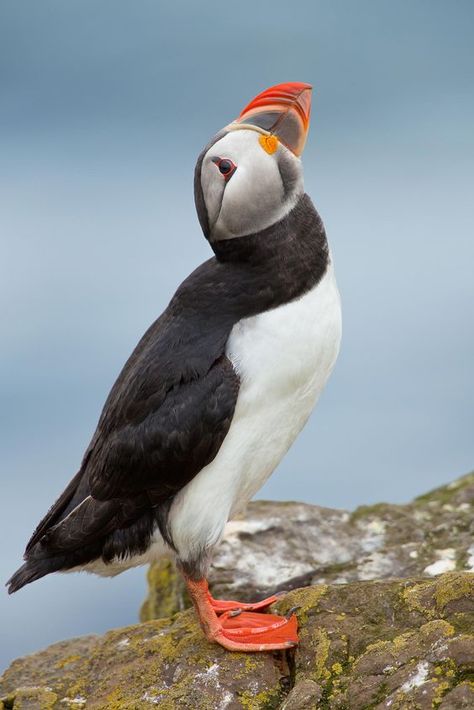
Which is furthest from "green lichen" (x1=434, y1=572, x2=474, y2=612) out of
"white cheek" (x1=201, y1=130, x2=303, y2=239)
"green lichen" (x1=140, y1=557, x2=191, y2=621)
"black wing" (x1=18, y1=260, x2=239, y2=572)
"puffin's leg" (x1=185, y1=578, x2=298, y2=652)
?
"green lichen" (x1=140, y1=557, x2=191, y2=621)

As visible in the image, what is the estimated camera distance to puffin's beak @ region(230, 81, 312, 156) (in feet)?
18.8

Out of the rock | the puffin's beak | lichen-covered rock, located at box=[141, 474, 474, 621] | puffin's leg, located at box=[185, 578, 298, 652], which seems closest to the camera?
the rock

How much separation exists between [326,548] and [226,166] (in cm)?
278

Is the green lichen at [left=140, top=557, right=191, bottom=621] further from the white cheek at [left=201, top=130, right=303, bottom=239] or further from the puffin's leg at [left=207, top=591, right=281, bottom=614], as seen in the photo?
the white cheek at [left=201, top=130, right=303, bottom=239]

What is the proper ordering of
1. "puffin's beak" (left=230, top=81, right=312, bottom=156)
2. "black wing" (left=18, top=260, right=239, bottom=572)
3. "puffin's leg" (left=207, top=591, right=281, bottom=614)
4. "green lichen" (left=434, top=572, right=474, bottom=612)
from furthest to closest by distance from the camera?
"puffin's leg" (left=207, top=591, right=281, bottom=614) < "puffin's beak" (left=230, top=81, right=312, bottom=156) < "black wing" (left=18, top=260, right=239, bottom=572) < "green lichen" (left=434, top=572, right=474, bottom=612)

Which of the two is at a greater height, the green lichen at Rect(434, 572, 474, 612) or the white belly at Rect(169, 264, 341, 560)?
the white belly at Rect(169, 264, 341, 560)

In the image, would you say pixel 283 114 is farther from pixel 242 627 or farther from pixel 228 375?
pixel 242 627

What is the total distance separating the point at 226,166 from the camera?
5.56m

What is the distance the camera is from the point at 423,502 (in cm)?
803

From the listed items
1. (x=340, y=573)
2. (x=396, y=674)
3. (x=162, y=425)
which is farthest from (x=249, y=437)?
(x=340, y=573)

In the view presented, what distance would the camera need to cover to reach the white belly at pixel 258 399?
5500 millimetres

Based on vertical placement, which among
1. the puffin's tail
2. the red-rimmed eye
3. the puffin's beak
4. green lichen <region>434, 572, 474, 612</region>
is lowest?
green lichen <region>434, 572, 474, 612</region>

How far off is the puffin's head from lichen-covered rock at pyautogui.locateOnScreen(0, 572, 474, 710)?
5.95 feet

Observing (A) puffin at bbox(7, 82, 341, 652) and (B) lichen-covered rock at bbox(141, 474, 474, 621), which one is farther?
(B) lichen-covered rock at bbox(141, 474, 474, 621)
